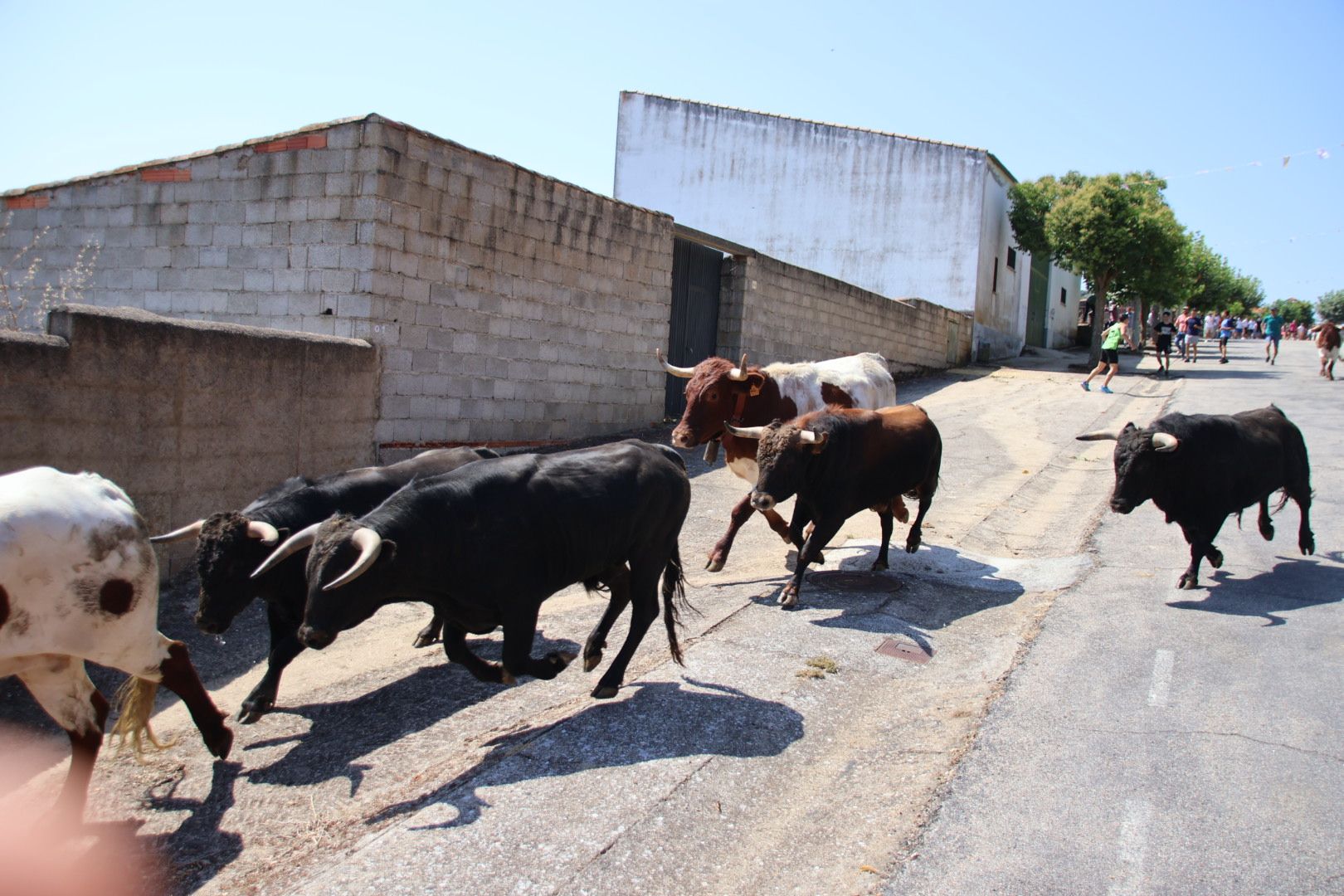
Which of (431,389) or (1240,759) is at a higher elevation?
(431,389)

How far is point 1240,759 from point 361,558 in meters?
3.74

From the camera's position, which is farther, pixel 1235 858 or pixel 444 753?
pixel 444 753

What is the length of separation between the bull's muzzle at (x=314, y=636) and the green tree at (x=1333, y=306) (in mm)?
88612

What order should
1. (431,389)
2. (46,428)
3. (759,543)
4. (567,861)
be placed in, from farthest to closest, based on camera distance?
(431,389) < (759,543) < (46,428) < (567,861)

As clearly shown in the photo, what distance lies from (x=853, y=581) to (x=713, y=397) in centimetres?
199

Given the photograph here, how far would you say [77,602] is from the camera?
3566mm

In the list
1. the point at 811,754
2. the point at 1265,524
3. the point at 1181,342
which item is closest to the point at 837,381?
the point at 1265,524

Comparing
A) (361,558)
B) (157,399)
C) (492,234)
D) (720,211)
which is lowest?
(361,558)

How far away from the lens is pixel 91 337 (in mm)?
5809

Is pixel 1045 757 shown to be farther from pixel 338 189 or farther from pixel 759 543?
pixel 338 189

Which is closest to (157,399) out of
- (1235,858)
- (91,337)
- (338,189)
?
(91,337)

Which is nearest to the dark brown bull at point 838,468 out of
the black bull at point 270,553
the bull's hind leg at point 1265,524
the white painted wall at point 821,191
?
the black bull at point 270,553

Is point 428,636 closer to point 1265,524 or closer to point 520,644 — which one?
point 520,644

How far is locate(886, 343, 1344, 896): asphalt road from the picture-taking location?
3.31 m
